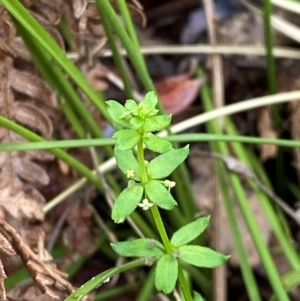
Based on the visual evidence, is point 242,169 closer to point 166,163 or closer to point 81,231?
point 81,231

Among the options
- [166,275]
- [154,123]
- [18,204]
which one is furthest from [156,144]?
[18,204]

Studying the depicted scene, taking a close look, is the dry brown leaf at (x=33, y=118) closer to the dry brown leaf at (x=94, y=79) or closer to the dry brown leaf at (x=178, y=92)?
the dry brown leaf at (x=94, y=79)


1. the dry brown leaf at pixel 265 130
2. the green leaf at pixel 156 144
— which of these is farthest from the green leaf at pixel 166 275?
the dry brown leaf at pixel 265 130

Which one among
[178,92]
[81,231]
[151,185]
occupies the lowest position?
[81,231]

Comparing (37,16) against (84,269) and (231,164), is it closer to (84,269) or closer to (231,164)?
(231,164)

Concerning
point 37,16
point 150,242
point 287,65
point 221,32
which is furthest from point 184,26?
point 150,242

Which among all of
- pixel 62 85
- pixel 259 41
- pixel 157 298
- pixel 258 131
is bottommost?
pixel 157 298
